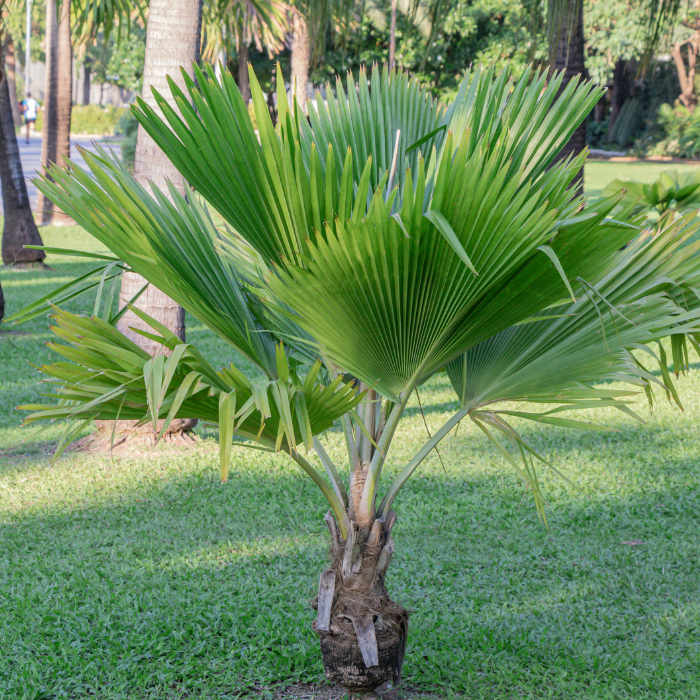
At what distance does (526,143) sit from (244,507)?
3372 mm

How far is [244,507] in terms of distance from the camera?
16.8 feet

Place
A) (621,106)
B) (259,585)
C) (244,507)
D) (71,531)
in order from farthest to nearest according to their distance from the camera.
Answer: (621,106), (244,507), (71,531), (259,585)

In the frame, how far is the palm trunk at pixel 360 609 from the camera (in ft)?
9.06

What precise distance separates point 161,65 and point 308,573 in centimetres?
385

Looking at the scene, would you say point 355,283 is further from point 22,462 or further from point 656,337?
point 22,462

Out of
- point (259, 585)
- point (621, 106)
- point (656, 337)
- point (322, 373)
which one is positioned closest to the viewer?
point (656, 337)

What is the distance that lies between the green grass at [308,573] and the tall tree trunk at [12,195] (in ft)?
22.0

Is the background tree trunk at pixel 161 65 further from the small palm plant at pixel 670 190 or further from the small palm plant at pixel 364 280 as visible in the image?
the small palm plant at pixel 670 190

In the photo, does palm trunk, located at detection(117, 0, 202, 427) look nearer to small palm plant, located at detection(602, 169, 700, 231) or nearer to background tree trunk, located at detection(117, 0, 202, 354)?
background tree trunk, located at detection(117, 0, 202, 354)

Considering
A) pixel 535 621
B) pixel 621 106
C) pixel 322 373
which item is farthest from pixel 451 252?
pixel 621 106

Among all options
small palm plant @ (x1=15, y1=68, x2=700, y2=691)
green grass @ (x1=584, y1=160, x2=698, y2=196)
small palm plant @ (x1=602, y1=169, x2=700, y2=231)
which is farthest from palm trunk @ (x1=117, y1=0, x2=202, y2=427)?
green grass @ (x1=584, y1=160, x2=698, y2=196)

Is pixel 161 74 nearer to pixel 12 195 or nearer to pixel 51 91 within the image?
pixel 12 195

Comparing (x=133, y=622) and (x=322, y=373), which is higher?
(x=322, y=373)

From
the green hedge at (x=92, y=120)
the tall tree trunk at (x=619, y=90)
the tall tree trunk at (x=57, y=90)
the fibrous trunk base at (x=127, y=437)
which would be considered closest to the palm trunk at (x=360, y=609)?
the fibrous trunk base at (x=127, y=437)
